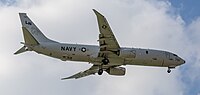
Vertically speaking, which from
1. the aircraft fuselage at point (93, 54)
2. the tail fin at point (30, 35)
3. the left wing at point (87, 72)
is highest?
the tail fin at point (30, 35)

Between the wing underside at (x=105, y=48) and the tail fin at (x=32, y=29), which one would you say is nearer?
the wing underside at (x=105, y=48)

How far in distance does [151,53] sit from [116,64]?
5.13 m

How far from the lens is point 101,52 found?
81.9 metres

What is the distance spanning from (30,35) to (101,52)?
382 inches

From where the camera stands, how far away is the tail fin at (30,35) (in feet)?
265

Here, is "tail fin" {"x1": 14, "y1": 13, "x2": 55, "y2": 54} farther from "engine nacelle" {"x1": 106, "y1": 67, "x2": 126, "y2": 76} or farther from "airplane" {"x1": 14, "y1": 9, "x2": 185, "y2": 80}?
"engine nacelle" {"x1": 106, "y1": 67, "x2": 126, "y2": 76}

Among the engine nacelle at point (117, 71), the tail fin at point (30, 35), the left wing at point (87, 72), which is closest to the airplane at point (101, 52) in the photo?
the tail fin at point (30, 35)

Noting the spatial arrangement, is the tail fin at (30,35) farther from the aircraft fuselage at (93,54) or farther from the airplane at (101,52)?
the aircraft fuselage at (93,54)

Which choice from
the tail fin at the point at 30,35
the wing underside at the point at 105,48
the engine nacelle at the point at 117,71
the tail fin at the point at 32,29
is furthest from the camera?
the engine nacelle at the point at 117,71

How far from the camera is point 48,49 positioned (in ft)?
270

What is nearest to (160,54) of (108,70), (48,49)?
(108,70)

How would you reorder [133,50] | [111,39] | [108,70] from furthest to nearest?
[108,70], [133,50], [111,39]

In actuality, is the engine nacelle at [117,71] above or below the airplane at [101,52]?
below

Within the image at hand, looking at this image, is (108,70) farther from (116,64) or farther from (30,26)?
(30,26)
